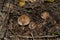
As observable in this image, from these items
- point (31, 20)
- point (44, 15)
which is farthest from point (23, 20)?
point (44, 15)

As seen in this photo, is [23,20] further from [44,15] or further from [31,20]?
[44,15]

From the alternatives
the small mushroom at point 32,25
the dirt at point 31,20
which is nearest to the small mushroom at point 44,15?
the dirt at point 31,20

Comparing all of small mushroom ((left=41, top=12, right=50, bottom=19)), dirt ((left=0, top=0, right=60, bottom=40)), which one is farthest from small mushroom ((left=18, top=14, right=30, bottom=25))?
small mushroom ((left=41, top=12, right=50, bottom=19))

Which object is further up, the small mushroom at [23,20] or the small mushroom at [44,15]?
the small mushroom at [44,15]

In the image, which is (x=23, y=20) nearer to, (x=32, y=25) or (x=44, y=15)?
(x=32, y=25)

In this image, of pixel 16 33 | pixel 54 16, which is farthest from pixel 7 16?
pixel 54 16

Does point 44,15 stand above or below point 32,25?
above

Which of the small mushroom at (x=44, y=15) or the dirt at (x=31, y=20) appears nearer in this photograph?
the dirt at (x=31, y=20)

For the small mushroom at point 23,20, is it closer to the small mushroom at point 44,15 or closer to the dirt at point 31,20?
the dirt at point 31,20

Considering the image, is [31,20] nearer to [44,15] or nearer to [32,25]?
[32,25]

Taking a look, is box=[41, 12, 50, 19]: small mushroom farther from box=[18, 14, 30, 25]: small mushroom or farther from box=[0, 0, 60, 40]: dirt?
box=[18, 14, 30, 25]: small mushroom

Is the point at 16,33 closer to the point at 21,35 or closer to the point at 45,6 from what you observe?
the point at 21,35
